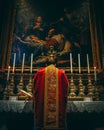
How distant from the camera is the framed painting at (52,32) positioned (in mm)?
6535

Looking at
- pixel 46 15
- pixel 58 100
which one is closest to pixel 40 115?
pixel 58 100

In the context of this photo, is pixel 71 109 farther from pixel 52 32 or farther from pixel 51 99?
pixel 52 32

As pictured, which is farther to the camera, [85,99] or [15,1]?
[15,1]

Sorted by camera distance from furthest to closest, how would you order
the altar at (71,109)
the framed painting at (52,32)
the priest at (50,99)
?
the framed painting at (52,32)
the altar at (71,109)
the priest at (50,99)

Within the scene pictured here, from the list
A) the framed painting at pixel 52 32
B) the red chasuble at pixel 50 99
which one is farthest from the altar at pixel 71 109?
the framed painting at pixel 52 32

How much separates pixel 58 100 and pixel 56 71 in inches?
21.1

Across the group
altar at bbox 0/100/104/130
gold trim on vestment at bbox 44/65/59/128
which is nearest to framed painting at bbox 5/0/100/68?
altar at bbox 0/100/104/130

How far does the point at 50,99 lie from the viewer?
3.96 meters

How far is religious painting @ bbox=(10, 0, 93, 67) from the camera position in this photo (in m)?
6.56

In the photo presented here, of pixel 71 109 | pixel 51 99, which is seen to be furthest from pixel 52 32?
pixel 51 99

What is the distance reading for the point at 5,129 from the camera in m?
4.29

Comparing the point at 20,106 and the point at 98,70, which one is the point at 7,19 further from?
the point at 20,106

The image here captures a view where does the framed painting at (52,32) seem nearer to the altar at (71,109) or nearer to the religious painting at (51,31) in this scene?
the religious painting at (51,31)

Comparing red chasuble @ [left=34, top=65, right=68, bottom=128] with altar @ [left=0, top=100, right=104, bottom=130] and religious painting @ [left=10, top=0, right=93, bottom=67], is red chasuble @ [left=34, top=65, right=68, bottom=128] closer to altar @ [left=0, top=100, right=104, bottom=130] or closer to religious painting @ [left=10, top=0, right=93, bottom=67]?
altar @ [left=0, top=100, right=104, bottom=130]
